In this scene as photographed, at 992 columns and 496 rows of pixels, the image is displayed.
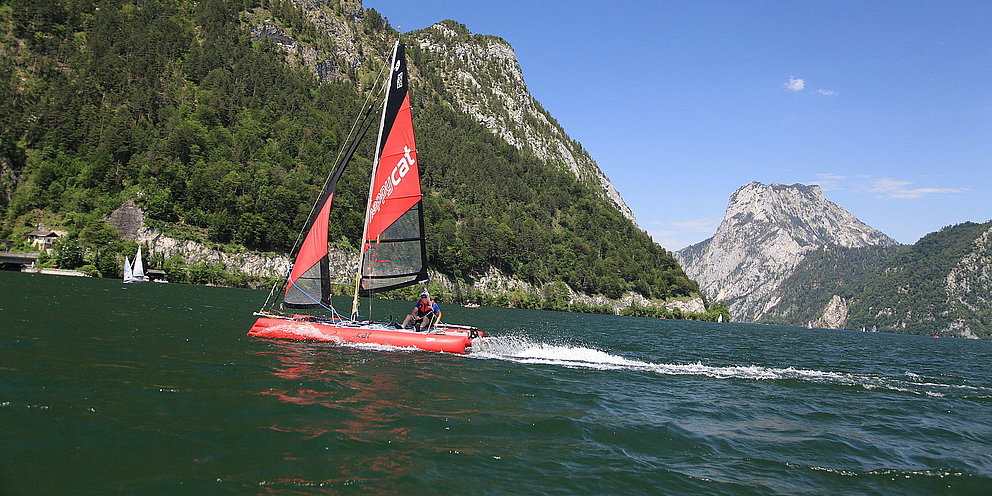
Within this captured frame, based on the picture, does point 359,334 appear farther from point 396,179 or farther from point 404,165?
point 404,165

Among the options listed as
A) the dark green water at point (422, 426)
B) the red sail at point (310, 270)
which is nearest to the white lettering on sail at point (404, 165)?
the red sail at point (310, 270)

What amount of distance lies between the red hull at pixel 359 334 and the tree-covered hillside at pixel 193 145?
274 ft

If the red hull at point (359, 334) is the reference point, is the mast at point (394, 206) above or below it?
above

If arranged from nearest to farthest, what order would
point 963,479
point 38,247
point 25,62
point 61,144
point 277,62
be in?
point 963,479, point 38,247, point 61,144, point 25,62, point 277,62

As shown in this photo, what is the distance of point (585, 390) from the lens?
18.1 metres

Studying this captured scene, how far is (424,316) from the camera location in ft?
86.7

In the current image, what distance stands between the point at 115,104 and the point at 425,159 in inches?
3597

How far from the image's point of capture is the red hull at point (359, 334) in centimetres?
2480

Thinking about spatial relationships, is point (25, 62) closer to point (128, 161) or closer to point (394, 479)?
point (128, 161)

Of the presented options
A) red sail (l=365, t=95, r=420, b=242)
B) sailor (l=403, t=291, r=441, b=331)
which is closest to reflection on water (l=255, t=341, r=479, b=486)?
sailor (l=403, t=291, r=441, b=331)

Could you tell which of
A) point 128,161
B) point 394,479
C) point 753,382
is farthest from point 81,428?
point 128,161

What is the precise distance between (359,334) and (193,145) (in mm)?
123126

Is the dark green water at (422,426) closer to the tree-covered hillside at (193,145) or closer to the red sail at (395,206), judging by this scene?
the red sail at (395,206)

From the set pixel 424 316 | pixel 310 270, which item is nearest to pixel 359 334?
pixel 424 316
